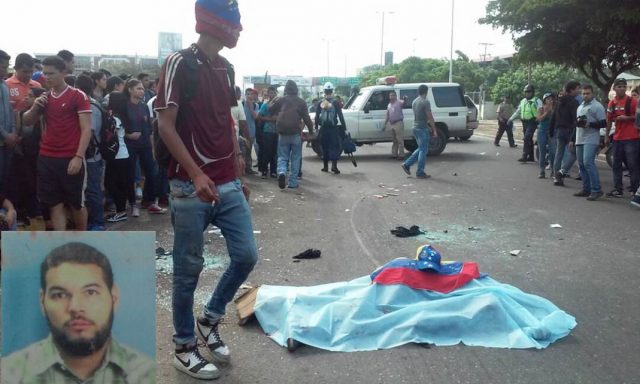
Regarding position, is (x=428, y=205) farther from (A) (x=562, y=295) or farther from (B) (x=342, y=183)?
(A) (x=562, y=295)

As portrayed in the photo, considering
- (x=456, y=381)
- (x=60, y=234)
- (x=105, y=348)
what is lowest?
(x=456, y=381)

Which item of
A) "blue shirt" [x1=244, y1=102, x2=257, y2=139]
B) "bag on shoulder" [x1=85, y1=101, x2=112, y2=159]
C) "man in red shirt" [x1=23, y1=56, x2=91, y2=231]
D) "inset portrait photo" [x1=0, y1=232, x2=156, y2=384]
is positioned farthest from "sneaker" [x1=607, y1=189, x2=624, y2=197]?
"inset portrait photo" [x1=0, y1=232, x2=156, y2=384]

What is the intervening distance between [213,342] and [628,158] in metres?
8.55

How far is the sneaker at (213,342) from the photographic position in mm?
3936

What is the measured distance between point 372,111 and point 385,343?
14151 mm

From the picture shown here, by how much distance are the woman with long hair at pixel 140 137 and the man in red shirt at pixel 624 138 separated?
728 cm

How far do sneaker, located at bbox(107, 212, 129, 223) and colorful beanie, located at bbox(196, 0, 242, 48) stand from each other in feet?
17.3

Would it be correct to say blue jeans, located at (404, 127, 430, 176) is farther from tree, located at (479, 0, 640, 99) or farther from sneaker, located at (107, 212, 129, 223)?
sneaker, located at (107, 212, 129, 223)

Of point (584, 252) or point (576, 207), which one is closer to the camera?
point (584, 252)

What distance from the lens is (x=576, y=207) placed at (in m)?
9.69

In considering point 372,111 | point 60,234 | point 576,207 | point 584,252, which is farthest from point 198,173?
point 372,111

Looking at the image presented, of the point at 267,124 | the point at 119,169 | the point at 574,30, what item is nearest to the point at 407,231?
the point at 119,169

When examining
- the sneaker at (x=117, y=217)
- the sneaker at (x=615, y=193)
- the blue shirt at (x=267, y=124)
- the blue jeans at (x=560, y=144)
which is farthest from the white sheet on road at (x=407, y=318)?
the blue shirt at (x=267, y=124)

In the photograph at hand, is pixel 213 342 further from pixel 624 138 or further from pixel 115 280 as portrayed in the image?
pixel 624 138
